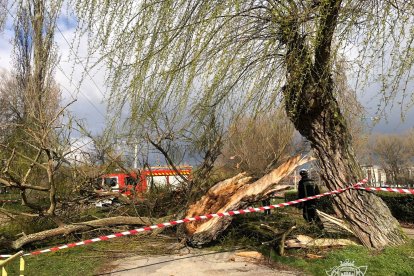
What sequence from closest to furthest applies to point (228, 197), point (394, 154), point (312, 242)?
point (312, 242) → point (228, 197) → point (394, 154)

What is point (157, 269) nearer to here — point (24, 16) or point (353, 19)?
point (24, 16)

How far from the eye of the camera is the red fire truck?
10281 millimetres

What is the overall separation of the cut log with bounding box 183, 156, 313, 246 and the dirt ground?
Answer: 0.37m

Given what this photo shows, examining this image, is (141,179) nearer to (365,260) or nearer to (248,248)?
(248,248)

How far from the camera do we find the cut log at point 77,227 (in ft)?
25.4

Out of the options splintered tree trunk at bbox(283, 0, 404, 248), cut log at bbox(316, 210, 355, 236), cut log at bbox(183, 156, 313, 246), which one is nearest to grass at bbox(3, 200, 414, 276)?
cut log at bbox(316, 210, 355, 236)

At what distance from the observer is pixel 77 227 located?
8031 millimetres

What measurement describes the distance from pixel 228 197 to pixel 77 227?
10.4ft

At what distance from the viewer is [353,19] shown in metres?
4.39

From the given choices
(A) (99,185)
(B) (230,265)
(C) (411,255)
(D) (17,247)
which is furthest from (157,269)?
(A) (99,185)

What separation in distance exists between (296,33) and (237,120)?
2.04 metres

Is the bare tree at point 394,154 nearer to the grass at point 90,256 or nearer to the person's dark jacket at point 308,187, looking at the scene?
the person's dark jacket at point 308,187

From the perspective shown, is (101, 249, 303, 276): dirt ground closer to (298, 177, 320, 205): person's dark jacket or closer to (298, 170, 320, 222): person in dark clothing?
(298, 170, 320, 222): person in dark clothing

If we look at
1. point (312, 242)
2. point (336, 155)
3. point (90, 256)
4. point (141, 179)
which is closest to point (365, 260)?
point (312, 242)
